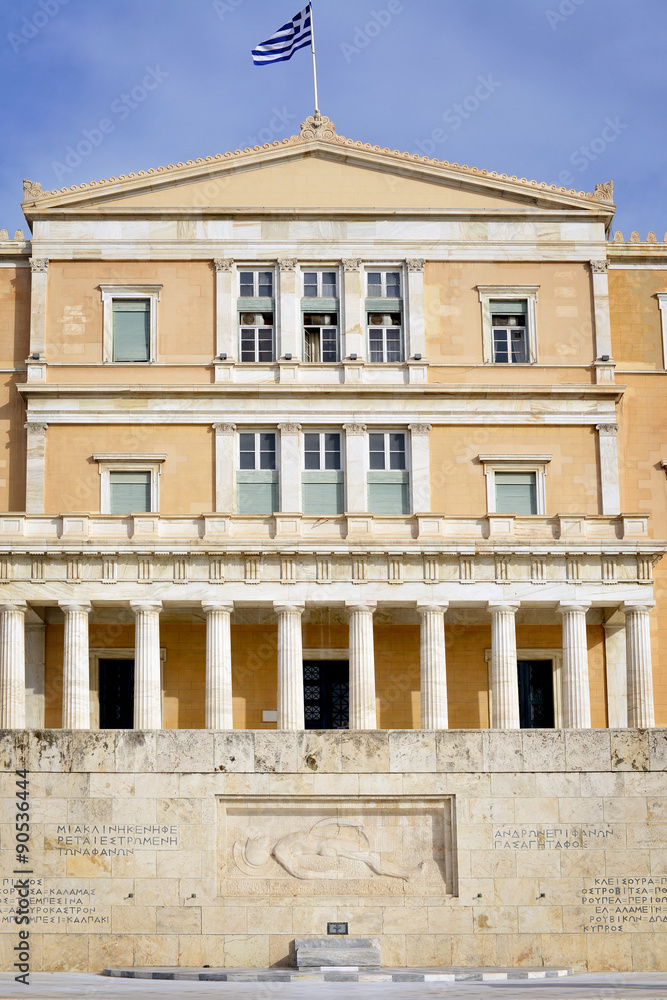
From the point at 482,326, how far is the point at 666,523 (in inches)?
333

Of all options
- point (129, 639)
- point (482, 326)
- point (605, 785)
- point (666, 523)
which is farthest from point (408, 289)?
point (605, 785)

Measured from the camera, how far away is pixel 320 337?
50562 millimetres

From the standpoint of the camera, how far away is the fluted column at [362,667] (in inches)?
1722

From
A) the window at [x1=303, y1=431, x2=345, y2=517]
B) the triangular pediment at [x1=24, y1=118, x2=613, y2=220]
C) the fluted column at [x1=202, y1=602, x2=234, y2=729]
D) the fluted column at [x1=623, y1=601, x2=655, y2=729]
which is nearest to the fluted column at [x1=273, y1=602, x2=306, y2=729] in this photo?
the fluted column at [x1=202, y1=602, x2=234, y2=729]

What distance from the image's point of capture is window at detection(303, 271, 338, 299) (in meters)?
50.8

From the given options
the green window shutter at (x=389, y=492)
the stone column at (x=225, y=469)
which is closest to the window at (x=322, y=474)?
the green window shutter at (x=389, y=492)

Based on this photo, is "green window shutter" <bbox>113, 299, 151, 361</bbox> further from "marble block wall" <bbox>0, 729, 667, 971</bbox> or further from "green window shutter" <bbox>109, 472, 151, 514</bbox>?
"marble block wall" <bbox>0, 729, 667, 971</bbox>

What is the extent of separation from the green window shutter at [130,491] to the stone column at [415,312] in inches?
361

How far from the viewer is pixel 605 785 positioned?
28.6 m

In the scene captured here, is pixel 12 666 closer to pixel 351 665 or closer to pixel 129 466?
pixel 129 466

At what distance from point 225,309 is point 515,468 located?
10.4m

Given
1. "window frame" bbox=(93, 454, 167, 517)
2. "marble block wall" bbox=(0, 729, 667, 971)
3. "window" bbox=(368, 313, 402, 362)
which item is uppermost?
"window" bbox=(368, 313, 402, 362)

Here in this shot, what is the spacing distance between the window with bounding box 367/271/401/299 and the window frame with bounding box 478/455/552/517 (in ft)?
19.9

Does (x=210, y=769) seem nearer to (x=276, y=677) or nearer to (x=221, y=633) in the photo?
(x=221, y=633)
